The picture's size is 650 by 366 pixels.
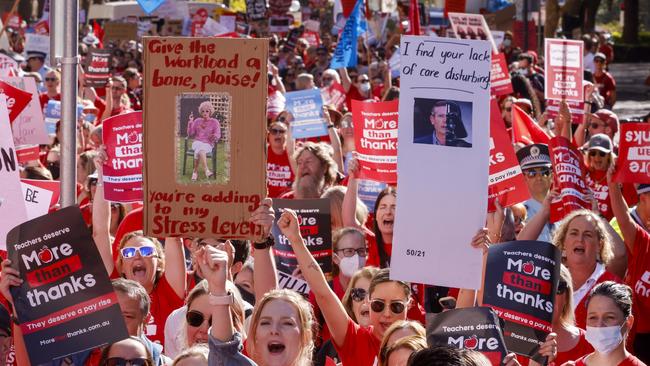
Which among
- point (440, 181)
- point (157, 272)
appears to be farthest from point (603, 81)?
point (440, 181)

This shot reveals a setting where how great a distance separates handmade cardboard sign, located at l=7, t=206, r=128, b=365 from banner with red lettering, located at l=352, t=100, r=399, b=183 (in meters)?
3.48

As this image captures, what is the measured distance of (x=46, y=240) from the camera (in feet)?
17.3

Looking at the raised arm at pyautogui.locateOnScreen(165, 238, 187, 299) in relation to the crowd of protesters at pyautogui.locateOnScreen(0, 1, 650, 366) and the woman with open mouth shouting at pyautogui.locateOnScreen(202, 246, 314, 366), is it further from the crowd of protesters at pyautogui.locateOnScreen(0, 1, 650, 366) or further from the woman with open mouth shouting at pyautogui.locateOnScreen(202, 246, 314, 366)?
the woman with open mouth shouting at pyautogui.locateOnScreen(202, 246, 314, 366)

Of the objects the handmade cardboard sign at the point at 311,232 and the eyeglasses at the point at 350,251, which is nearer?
the handmade cardboard sign at the point at 311,232

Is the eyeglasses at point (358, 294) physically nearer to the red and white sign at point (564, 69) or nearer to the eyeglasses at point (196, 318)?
the eyeglasses at point (196, 318)

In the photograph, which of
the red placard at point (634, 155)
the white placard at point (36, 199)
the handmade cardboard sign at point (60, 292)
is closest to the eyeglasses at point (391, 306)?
the handmade cardboard sign at point (60, 292)

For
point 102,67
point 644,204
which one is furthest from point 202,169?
point 102,67

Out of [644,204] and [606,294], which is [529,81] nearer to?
[644,204]

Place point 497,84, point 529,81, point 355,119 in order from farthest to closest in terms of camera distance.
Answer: point 529,81, point 497,84, point 355,119

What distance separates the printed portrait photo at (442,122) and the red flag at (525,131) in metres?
4.83

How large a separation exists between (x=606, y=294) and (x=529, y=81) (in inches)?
448

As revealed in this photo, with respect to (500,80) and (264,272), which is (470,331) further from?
(500,80)

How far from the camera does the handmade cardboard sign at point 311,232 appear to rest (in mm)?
7113

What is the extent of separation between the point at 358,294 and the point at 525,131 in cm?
496
